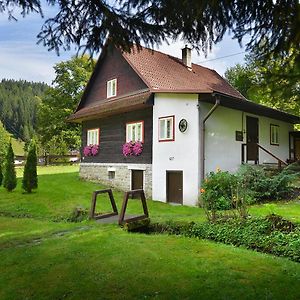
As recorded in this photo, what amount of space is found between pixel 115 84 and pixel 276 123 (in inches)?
371

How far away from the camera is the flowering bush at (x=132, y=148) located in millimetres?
16781

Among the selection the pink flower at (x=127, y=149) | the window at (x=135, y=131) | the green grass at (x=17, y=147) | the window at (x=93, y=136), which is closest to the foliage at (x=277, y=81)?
the window at (x=135, y=131)

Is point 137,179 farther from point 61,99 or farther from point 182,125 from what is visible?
point 61,99

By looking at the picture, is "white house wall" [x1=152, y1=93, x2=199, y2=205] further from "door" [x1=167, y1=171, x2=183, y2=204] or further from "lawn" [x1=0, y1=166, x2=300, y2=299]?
"lawn" [x1=0, y1=166, x2=300, y2=299]

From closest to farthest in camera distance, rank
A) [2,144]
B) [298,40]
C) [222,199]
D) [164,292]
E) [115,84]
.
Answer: [298,40] < [164,292] < [222,199] < [115,84] < [2,144]

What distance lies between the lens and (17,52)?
5285mm

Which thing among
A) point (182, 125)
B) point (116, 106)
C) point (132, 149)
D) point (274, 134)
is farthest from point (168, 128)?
point (274, 134)

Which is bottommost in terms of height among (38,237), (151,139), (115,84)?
(38,237)

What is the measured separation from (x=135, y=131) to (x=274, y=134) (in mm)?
8061

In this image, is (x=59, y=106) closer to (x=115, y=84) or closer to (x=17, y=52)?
(x=115, y=84)

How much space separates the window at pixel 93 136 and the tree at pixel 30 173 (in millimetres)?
4459

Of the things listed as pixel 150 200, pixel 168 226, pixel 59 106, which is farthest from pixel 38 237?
pixel 59 106

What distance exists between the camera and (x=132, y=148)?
17.2 metres

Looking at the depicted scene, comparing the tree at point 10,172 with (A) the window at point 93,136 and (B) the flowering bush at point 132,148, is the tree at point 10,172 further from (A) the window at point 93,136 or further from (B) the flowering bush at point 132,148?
(B) the flowering bush at point 132,148
